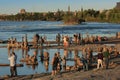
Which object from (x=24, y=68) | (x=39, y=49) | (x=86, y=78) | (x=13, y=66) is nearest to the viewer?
(x=86, y=78)

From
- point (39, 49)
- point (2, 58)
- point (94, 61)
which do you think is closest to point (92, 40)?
point (39, 49)

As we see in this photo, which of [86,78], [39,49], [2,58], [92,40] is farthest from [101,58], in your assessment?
[92,40]

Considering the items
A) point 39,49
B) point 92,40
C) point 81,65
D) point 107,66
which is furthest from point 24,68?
point 92,40

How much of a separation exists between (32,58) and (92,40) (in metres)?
22.1

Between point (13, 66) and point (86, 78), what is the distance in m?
5.90

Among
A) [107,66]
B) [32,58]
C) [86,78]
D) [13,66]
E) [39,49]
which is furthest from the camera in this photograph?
[39,49]

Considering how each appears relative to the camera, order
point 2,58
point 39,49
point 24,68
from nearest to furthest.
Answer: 1. point 24,68
2. point 2,58
3. point 39,49

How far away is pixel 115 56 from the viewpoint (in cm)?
4041

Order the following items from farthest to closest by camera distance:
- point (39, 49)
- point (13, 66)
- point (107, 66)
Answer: point (39, 49)
point (107, 66)
point (13, 66)

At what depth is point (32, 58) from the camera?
38375 mm

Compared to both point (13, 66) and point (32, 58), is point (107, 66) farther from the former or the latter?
point (32, 58)

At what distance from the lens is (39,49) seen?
52219 millimetres

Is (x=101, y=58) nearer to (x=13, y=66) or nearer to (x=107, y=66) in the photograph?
(x=107, y=66)

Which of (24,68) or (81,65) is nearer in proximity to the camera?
(81,65)
